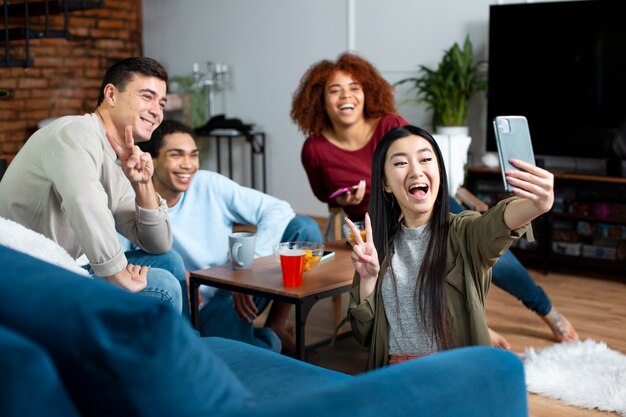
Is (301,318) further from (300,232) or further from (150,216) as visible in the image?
(300,232)

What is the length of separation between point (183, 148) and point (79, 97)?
14.1 ft

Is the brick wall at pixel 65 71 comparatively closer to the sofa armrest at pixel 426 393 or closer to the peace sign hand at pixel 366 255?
the peace sign hand at pixel 366 255

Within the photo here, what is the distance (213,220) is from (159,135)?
38 centimetres

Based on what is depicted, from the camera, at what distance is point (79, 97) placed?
23.0 ft

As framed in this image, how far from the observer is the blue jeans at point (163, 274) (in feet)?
7.48

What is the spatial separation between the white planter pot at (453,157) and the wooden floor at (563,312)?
0.60 meters

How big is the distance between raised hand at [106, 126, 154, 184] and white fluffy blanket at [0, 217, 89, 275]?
0.56m

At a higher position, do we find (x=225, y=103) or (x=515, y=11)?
(x=515, y=11)

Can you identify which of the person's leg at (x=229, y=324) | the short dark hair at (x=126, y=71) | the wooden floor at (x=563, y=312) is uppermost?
the short dark hair at (x=126, y=71)

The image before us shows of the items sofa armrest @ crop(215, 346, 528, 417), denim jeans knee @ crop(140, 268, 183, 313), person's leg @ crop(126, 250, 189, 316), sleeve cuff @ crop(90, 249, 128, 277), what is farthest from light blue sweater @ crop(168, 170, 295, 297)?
sofa armrest @ crop(215, 346, 528, 417)

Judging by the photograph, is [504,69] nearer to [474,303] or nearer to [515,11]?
[515,11]

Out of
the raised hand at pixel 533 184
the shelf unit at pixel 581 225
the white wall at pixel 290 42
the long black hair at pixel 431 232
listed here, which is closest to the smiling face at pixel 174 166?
the long black hair at pixel 431 232

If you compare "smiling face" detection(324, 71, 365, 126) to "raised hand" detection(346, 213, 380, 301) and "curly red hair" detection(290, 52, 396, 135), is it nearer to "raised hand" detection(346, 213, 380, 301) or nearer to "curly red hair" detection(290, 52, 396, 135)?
"curly red hair" detection(290, 52, 396, 135)

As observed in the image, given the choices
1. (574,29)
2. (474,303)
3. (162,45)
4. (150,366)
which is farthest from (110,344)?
(162,45)
